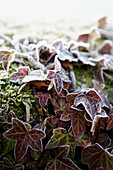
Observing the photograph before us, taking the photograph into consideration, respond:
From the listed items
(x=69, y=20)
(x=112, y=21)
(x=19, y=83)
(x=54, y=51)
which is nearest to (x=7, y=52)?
(x=19, y=83)

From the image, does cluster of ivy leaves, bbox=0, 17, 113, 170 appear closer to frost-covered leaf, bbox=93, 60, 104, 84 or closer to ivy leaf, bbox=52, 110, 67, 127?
ivy leaf, bbox=52, 110, 67, 127

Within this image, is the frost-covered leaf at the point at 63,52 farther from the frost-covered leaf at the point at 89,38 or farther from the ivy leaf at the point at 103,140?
the ivy leaf at the point at 103,140

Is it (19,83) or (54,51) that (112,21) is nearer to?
(54,51)

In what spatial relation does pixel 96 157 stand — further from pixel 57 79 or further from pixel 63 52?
pixel 63 52

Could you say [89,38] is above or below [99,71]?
above

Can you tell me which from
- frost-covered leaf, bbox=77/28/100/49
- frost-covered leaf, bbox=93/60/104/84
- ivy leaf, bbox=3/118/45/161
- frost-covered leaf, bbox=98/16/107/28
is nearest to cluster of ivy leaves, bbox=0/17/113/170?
ivy leaf, bbox=3/118/45/161

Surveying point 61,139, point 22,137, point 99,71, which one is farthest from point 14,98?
point 99,71
